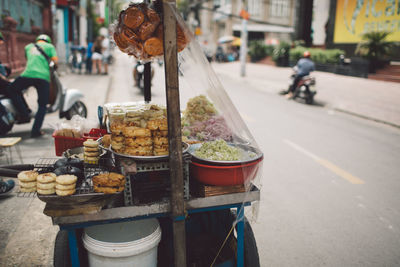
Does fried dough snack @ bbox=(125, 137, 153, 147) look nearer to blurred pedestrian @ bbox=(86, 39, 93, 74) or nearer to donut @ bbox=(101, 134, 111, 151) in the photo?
donut @ bbox=(101, 134, 111, 151)

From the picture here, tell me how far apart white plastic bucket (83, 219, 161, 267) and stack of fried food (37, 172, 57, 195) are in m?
0.40

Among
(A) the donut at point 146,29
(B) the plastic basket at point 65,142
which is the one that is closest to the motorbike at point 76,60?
(B) the plastic basket at point 65,142

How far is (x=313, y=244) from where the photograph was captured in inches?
134

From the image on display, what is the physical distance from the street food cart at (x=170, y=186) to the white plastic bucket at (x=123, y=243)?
12 centimetres

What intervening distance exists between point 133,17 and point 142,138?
942 mm

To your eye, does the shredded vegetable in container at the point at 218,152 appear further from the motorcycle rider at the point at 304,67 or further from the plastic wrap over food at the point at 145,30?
the motorcycle rider at the point at 304,67

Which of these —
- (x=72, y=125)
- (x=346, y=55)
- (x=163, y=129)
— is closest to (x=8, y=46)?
(x=72, y=125)

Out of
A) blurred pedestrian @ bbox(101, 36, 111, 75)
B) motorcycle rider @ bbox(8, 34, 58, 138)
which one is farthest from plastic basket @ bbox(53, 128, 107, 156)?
blurred pedestrian @ bbox(101, 36, 111, 75)

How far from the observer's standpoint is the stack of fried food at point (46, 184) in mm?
2068

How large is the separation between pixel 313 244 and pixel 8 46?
1205 centimetres

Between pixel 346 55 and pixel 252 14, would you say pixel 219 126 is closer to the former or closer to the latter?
pixel 346 55

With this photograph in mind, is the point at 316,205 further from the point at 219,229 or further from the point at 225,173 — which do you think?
Result: the point at 225,173

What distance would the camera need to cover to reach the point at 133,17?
244 centimetres

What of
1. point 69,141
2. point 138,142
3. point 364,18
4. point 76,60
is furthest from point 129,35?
point 364,18
